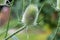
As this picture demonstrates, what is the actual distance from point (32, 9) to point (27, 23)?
0.13ft

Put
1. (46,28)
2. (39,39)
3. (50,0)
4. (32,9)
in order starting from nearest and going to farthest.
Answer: (32,9)
(50,0)
(39,39)
(46,28)

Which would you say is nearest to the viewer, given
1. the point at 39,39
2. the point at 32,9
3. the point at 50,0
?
the point at 32,9

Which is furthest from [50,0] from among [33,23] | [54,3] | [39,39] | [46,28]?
[46,28]

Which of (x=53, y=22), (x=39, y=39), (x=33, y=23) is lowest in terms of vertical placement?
(x=39, y=39)

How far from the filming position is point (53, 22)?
1521mm

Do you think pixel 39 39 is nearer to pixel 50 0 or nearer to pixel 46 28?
pixel 46 28

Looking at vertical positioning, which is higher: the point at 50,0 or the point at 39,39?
the point at 50,0

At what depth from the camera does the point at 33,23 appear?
0.65 metres

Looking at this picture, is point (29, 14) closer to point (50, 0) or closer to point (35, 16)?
point (35, 16)

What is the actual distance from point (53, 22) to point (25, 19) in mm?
880

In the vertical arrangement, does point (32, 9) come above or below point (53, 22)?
above

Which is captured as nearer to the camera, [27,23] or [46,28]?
[27,23]

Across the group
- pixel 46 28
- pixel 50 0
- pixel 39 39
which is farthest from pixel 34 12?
pixel 46 28

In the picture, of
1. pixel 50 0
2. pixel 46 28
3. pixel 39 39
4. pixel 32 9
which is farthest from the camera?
pixel 46 28
